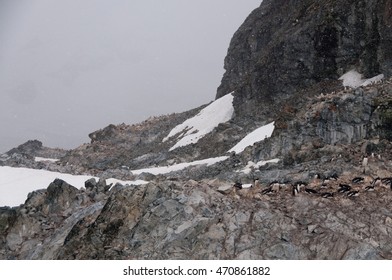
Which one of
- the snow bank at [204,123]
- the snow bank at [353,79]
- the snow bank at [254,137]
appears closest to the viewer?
the snow bank at [254,137]

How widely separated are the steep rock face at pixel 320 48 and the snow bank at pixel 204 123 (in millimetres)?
3405

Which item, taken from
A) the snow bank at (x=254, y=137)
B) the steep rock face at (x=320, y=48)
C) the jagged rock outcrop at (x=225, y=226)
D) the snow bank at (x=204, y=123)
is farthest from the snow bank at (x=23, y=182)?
the steep rock face at (x=320, y=48)

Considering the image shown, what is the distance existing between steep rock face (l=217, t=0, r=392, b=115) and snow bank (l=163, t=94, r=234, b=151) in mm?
3405

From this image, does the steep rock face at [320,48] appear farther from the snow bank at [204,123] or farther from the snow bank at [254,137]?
the snow bank at [254,137]

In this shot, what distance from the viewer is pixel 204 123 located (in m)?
52.4

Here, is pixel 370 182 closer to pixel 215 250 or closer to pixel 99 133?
pixel 215 250

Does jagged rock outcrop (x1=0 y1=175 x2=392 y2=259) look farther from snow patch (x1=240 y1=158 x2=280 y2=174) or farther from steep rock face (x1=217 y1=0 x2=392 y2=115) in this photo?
steep rock face (x1=217 y1=0 x2=392 y2=115)

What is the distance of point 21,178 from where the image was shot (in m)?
29.4

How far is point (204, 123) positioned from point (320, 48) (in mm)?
18174

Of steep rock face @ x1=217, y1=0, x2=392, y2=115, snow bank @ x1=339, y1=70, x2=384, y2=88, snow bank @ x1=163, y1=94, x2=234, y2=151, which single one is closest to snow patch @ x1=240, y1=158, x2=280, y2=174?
snow bank @ x1=339, y1=70, x2=384, y2=88

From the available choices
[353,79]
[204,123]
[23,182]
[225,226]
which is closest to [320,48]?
[353,79]

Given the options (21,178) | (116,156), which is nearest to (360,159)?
(21,178)

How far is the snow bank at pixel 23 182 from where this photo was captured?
80.0ft

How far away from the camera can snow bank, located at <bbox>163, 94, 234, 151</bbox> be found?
157 ft
